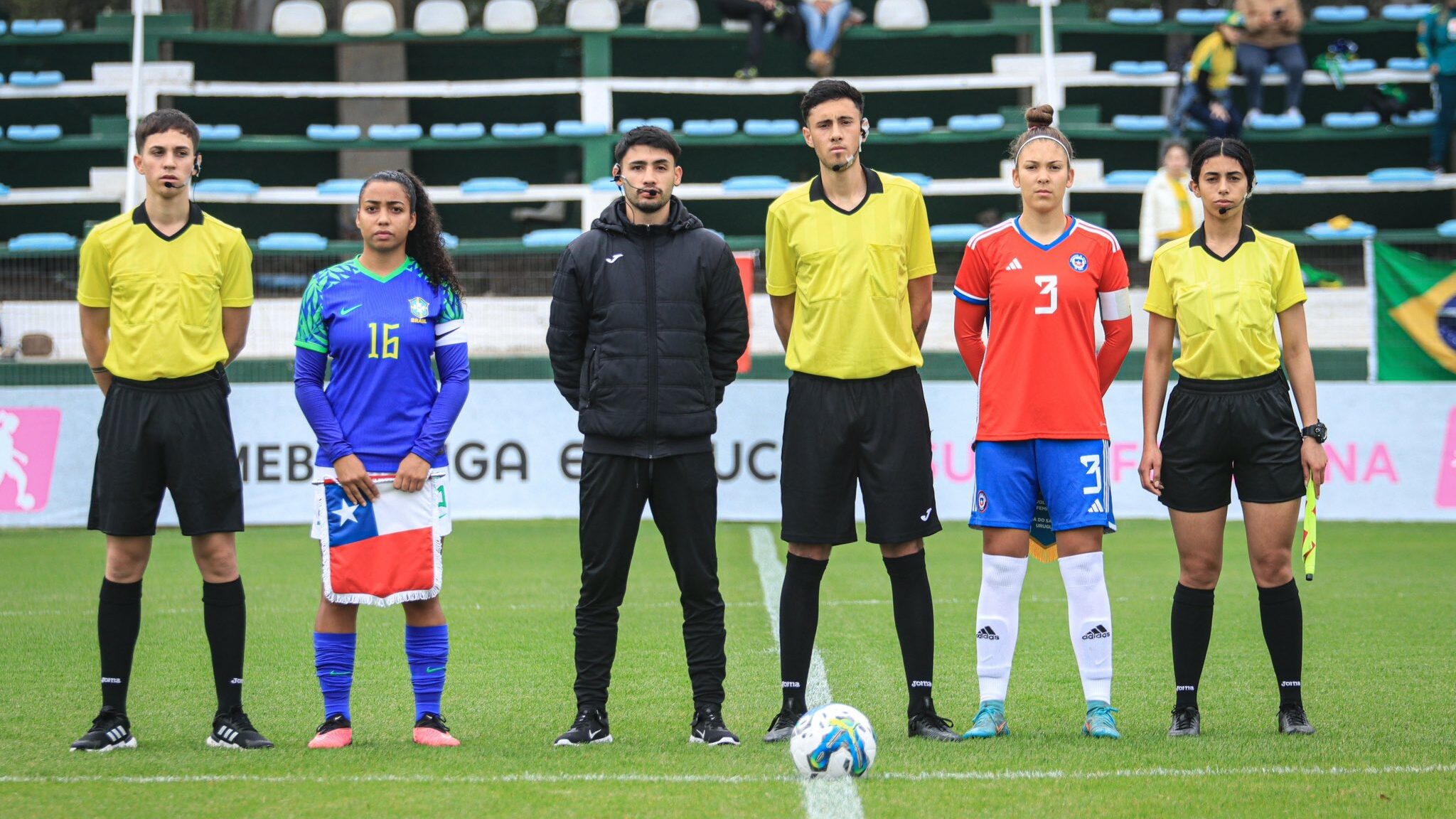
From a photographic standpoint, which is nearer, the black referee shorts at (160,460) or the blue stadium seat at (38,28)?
the black referee shorts at (160,460)

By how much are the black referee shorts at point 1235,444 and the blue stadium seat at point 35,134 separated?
635 inches

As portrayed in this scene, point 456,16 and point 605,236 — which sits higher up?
point 456,16

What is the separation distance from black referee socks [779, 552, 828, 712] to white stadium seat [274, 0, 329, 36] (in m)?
15.6

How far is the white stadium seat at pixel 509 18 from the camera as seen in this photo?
19.1 metres

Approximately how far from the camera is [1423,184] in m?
17.9

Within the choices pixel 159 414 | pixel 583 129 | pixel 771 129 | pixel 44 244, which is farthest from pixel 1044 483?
pixel 44 244

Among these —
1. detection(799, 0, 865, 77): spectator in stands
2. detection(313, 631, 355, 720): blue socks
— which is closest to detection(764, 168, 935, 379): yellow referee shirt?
detection(313, 631, 355, 720): blue socks

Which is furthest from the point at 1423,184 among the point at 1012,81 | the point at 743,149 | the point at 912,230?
the point at 912,230

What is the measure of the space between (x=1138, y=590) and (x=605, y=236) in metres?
5.07

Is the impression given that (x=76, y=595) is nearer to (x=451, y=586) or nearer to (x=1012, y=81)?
(x=451, y=586)

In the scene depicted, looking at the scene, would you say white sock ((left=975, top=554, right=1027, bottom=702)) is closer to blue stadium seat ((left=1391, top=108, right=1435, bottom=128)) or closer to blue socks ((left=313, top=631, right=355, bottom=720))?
blue socks ((left=313, top=631, right=355, bottom=720))

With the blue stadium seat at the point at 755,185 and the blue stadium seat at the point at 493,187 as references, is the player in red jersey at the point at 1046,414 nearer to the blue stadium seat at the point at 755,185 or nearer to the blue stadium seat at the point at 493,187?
the blue stadium seat at the point at 755,185

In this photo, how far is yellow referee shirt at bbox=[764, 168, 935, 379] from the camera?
204 inches

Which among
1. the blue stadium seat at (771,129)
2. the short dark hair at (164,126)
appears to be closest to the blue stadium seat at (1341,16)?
the blue stadium seat at (771,129)
